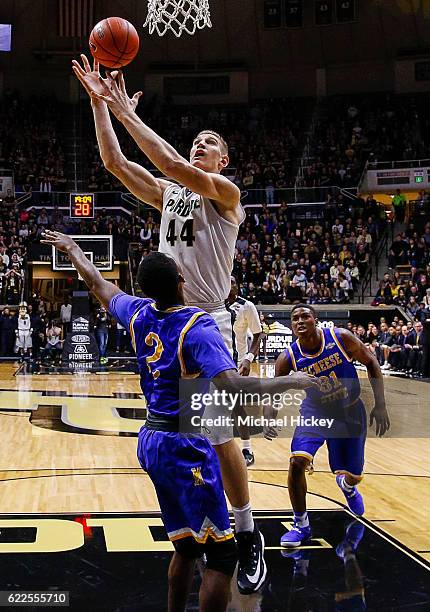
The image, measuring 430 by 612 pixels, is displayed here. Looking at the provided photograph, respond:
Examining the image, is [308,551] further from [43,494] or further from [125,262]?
[125,262]

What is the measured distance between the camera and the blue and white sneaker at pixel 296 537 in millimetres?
4680

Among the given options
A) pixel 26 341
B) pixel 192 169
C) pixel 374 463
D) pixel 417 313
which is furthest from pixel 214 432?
pixel 26 341

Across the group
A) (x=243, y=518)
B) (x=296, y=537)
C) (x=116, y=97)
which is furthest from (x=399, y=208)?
(x=243, y=518)

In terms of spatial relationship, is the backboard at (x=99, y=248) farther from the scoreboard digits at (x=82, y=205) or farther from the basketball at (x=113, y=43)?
the basketball at (x=113, y=43)

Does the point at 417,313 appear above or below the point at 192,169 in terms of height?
below

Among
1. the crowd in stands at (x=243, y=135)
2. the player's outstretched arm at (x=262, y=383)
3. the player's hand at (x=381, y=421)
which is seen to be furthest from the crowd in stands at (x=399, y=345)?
the player's outstretched arm at (x=262, y=383)

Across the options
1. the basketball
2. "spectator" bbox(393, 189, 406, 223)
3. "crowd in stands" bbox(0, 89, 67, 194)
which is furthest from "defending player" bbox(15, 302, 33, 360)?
the basketball

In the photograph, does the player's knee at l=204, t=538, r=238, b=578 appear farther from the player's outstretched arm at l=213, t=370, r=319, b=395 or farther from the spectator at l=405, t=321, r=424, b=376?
the spectator at l=405, t=321, r=424, b=376

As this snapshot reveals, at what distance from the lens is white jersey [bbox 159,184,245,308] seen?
3.96 m

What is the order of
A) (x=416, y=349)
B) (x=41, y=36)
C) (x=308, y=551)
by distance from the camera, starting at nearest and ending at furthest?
(x=308, y=551), (x=416, y=349), (x=41, y=36)

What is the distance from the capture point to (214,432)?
3.56 meters

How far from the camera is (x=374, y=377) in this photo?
4840 mm

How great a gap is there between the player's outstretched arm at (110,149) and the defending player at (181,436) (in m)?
1.24

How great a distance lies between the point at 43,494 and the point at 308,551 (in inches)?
93.5
